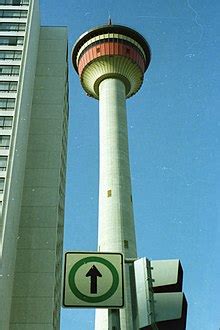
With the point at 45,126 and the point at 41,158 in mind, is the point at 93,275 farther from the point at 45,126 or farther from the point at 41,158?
the point at 45,126

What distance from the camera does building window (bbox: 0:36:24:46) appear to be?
2296 inches

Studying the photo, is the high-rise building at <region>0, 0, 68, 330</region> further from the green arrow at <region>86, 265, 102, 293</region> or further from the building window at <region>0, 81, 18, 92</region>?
the green arrow at <region>86, 265, 102, 293</region>

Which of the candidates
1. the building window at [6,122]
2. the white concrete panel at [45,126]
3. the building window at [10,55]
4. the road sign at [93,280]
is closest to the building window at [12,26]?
the building window at [10,55]

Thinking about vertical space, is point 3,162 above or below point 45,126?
below

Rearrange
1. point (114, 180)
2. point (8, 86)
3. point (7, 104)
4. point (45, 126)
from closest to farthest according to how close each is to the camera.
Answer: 1. point (7, 104)
2. point (8, 86)
3. point (114, 180)
4. point (45, 126)

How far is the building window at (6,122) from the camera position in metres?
50.9

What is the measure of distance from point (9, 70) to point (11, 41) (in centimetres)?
528

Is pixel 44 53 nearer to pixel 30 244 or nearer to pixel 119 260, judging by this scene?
pixel 30 244

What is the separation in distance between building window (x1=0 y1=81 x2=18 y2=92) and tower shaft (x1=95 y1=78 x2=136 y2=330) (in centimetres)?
1416

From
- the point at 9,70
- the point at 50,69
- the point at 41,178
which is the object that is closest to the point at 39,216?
the point at 41,178

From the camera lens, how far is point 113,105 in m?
63.0

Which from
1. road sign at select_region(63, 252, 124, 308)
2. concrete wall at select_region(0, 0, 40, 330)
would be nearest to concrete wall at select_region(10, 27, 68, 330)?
concrete wall at select_region(0, 0, 40, 330)

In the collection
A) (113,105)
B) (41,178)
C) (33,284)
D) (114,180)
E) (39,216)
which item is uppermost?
(113,105)

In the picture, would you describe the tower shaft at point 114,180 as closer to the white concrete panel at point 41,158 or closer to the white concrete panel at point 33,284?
the white concrete panel at point 33,284
